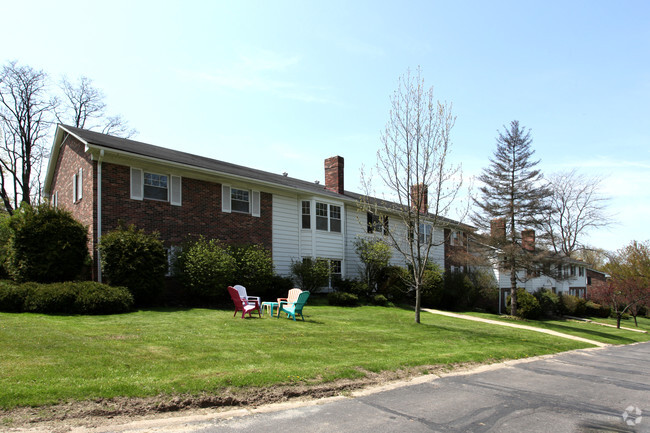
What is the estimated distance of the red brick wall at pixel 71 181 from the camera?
1560 cm

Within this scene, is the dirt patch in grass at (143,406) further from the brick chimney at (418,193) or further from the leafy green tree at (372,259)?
the leafy green tree at (372,259)

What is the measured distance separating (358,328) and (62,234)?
10090 millimetres

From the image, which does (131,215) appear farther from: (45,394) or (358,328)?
(45,394)

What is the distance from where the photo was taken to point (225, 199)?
1950 cm

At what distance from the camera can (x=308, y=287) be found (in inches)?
830

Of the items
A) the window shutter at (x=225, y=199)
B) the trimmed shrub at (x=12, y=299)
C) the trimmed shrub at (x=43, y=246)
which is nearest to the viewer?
the trimmed shrub at (x=12, y=299)

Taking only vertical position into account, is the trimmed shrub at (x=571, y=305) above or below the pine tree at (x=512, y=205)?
below

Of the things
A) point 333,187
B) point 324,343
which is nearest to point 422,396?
point 324,343

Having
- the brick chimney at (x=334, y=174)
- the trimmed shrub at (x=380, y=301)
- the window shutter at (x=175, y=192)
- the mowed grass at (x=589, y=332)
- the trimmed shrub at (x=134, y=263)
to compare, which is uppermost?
the brick chimney at (x=334, y=174)

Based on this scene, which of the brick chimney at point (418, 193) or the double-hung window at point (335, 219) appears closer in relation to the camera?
the brick chimney at point (418, 193)

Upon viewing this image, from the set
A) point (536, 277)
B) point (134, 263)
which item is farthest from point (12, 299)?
point (536, 277)

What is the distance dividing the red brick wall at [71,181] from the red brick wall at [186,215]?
53 cm

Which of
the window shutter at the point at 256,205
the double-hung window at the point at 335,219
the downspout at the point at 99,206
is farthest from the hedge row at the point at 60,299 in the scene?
the double-hung window at the point at 335,219

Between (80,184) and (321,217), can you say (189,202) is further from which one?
(321,217)
